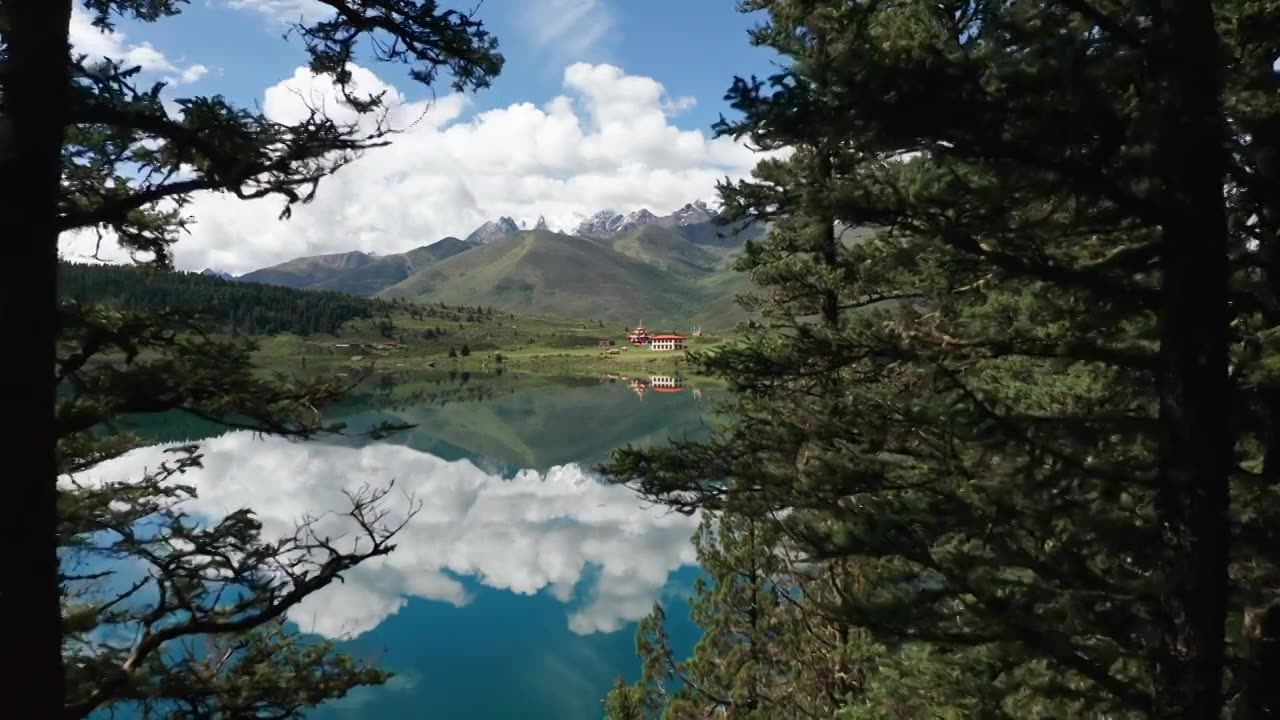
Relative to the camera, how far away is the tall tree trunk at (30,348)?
419 cm

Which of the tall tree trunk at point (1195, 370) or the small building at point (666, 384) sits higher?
the tall tree trunk at point (1195, 370)

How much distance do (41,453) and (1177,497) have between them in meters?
6.70

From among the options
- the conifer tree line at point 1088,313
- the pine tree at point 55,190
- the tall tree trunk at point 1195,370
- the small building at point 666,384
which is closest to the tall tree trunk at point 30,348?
the pine tree at point 55,190

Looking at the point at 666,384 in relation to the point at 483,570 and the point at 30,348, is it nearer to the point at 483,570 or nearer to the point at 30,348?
the point at 483,570

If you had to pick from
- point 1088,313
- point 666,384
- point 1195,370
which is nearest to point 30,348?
point 1088,313

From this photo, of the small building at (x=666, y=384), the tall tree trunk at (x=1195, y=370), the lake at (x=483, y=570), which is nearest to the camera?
the tall tree trunk at (x=1195, y=370)

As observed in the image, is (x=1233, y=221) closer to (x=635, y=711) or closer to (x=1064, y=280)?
(x=1064, y=280)

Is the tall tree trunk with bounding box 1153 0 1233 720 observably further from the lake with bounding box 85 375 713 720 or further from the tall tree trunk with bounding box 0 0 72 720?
the tall tree trunk with bounding box 0 0 72 720

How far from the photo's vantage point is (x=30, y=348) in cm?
424

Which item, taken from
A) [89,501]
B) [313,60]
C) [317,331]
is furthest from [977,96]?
[317,331]

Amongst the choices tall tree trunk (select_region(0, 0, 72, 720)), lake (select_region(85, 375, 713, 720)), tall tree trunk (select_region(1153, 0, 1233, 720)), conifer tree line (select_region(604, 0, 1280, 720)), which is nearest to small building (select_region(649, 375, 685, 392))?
lake (select_region(85, 375, 713, 720))

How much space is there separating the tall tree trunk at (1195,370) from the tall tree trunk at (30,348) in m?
6.48

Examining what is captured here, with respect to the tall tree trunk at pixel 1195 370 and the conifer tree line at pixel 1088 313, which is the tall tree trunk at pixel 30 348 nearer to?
the conifer tree line at pixel 1088 313

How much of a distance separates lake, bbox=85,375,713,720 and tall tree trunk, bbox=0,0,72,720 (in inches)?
50.0
